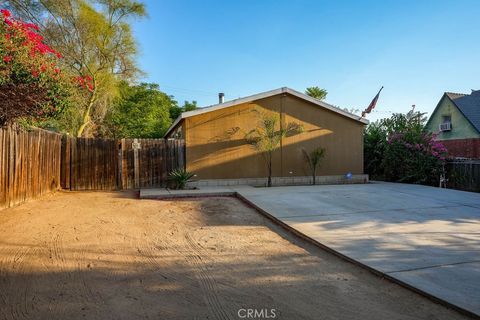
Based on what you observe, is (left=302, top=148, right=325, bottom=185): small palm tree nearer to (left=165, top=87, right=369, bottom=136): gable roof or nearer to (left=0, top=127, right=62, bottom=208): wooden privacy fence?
(left=165, top=87, right=369, bottom=136): gable roof

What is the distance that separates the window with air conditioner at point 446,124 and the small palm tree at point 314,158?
13670 millimetres

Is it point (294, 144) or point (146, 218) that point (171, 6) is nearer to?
point (294, 144)

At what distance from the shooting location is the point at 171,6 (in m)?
11.4

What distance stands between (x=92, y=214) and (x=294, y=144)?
793 cm

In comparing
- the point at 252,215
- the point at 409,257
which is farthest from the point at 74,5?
the point at 409,257

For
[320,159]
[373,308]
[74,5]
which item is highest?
[74,5]

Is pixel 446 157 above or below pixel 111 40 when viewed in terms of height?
below

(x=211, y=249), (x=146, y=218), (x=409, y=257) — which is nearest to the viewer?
(x=409, y=257)

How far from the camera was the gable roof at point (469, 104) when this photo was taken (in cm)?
1883

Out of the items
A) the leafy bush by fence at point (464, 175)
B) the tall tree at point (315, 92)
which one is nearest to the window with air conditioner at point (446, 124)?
the tall tree at point (315, 92)

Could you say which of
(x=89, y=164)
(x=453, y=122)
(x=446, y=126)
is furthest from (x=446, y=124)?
(x=89, y=164)

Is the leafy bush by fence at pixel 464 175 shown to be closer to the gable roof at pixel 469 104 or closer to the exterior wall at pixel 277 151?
the exterior wall at pixel 277 151

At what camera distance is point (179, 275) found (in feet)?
11.4

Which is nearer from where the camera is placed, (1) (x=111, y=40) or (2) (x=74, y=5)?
(2) (x=74, y=5)
